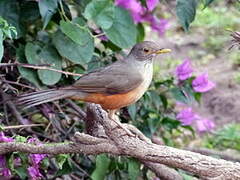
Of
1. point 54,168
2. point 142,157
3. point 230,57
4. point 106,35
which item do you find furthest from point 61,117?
point 230,57

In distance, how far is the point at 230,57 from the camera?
8008 millimetres

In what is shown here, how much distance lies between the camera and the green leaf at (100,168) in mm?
4164

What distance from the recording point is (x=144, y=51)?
4.40 m

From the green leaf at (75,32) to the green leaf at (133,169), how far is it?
77 cm

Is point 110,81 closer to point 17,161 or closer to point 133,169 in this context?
point 133,169

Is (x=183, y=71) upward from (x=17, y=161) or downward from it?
upward

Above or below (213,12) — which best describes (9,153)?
below

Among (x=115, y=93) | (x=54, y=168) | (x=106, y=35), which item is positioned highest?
(x=106, y=35)

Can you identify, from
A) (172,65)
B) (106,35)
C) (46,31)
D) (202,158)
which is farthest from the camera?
(172,65)

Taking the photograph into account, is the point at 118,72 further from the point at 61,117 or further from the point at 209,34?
the point at 209,34

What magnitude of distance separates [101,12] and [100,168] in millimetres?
934

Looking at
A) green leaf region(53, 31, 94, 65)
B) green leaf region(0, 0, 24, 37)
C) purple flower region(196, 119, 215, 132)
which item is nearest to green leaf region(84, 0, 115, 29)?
green leaf region(53, 31, 94, 65)

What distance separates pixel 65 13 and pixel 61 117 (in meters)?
0.81

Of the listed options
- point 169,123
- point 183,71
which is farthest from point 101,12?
point 169,123
